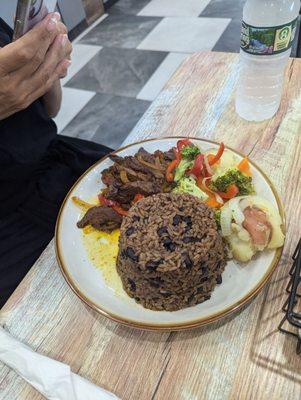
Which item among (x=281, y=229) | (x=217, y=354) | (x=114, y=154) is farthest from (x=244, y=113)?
(x=217, y=354)

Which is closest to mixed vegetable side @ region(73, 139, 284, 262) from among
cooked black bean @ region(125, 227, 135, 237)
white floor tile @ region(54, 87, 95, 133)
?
cooked black bean @ region(125, 227, 135, 237)

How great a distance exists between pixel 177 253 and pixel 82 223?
1.39 feet

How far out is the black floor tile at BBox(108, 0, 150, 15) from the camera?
5.04 metres

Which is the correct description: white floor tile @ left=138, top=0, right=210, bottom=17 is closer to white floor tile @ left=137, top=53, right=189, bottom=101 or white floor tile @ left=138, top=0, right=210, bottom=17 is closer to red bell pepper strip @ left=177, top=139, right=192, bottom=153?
white floor tile @ left=137, top=53, right=189, bottom=101

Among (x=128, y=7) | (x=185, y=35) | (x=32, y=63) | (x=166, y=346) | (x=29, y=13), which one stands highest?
(x=29, y=13)

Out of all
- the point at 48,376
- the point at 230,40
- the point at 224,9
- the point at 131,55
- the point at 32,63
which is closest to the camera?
the point at 48,376

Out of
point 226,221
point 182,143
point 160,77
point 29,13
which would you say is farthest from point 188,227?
point 160,77

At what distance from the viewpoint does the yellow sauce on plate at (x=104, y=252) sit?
1.08m

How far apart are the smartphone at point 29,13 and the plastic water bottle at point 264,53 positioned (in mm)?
676

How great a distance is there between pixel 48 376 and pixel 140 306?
284 millimetres

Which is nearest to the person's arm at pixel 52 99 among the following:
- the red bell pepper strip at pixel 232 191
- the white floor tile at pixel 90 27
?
the red bell pepper strip at pixel 232 191

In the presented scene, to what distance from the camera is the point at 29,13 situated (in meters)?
0.89

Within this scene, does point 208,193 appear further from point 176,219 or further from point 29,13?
point 29,13

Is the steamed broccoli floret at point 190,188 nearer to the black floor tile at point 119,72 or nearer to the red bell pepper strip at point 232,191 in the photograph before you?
the red bell pepper strip at point 232,191
